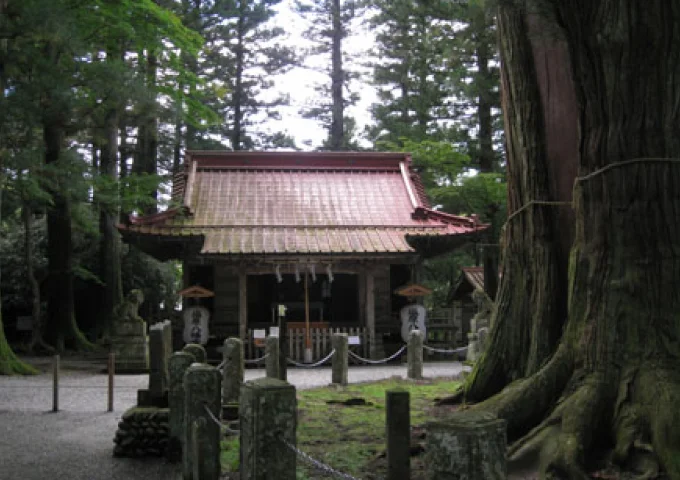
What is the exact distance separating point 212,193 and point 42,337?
6.82 metres

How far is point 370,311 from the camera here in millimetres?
16875

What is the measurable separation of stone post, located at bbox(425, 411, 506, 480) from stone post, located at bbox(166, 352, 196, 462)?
4.38 m

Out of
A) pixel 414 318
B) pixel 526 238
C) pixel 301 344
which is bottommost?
pixel 301 344

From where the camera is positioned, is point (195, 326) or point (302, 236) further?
point (302, 236)

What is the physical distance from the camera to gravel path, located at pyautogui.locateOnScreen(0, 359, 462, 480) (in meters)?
6.17

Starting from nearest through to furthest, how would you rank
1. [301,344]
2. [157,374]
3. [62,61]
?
[157,374], [62,61], [301,344]

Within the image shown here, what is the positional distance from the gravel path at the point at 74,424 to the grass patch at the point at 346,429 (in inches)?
50.0

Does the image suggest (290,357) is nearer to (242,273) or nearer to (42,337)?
(242,273)

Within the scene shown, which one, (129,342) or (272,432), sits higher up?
(272,432)

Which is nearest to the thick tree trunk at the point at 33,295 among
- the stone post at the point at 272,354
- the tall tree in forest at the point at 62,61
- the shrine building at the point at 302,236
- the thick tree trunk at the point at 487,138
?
the tall tree in forest at the point at 62,61

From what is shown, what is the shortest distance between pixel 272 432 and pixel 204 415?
1.61 meters

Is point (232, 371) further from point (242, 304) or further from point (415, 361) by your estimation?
point (242, 304)

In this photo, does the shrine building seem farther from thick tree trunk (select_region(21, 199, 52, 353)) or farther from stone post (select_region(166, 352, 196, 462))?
stone post (select_region(166, 352, 196, 462))

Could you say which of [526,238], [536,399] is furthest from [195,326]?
[536,399]
